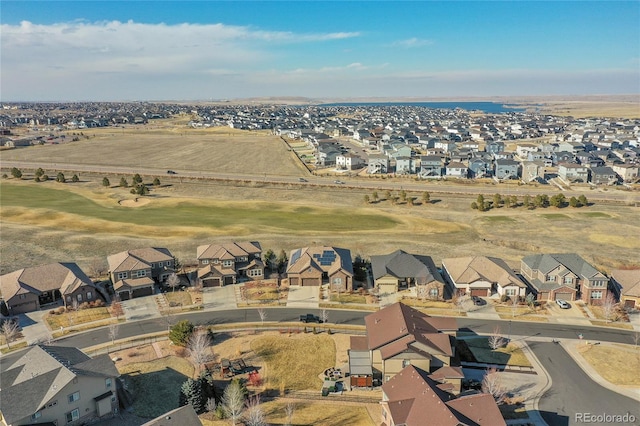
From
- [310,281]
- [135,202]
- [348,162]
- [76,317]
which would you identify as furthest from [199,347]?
[348,162]

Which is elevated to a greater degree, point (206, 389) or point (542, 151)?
point (542, 151)

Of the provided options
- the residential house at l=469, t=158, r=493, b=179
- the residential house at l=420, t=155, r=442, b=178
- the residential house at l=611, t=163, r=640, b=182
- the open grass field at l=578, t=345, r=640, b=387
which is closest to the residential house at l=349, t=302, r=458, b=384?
the open grass field at l=578, t=345, r=640, b=387

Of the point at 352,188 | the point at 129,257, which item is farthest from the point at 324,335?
the point at 352,188

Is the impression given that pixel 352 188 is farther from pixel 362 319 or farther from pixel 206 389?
pixel 206 389

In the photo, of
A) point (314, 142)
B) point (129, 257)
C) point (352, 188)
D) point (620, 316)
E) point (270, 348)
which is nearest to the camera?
point (270, 348)

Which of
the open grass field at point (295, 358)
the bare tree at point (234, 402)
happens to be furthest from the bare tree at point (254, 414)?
the open grass field at point (295, 358)

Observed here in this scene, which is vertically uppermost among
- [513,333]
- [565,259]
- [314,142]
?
[314,142]
